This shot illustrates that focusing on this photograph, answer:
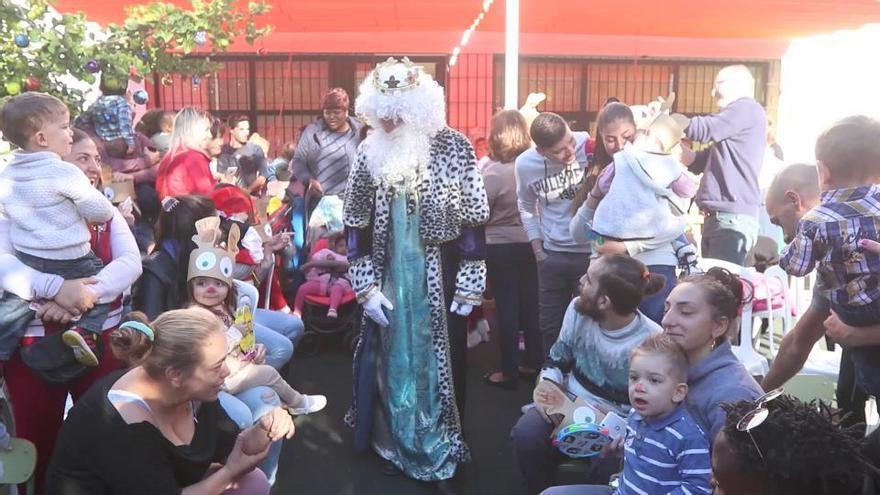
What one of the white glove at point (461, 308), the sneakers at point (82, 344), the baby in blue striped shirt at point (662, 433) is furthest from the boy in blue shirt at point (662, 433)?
the sneakers at point (82, 344)

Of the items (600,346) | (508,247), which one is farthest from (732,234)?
(600,346)

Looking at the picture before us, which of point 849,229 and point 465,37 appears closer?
point 849,229

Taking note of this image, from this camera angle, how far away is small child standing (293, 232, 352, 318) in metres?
5.62

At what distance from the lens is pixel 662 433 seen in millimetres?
2119

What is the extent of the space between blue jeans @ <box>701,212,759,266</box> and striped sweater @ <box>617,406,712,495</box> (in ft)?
9.48

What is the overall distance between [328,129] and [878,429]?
471 cm

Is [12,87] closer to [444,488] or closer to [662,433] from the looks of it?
[444,488]

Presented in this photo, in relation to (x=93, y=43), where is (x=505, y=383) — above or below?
below

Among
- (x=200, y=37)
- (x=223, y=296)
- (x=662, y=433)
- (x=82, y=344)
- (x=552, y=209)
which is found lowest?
(x=662, y=433)

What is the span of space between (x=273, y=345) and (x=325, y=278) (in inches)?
89.8

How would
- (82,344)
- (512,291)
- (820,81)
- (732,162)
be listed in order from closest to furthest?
(82,344) → (732,162) → (512,291) → (820,81)

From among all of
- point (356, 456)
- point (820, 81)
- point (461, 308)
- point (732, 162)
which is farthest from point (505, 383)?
point (820, 81)

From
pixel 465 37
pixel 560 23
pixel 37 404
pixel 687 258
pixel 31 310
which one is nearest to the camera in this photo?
pixel 31 310

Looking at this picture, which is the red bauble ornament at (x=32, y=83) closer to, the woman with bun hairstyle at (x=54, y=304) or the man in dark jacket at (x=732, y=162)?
the woman with bun hairstyle at (x=54, y=304)
